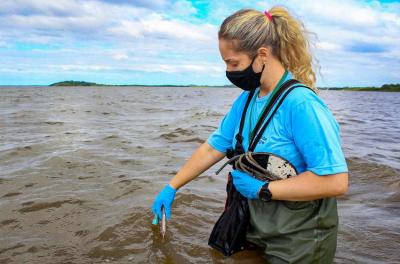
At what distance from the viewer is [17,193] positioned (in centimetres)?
561

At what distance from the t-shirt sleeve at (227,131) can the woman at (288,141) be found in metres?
0.27

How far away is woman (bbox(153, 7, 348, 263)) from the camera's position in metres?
2.30

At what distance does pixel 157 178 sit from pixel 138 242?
2.62m

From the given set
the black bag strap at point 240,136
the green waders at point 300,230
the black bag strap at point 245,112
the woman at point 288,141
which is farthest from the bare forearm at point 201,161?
the green waders at point 300,230

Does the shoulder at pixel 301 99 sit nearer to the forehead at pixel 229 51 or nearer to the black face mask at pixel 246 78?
the black face mask at pixel 246 78

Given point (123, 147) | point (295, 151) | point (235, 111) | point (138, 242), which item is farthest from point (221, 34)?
point (123, 147)

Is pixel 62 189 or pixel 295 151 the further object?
pixel 62 189

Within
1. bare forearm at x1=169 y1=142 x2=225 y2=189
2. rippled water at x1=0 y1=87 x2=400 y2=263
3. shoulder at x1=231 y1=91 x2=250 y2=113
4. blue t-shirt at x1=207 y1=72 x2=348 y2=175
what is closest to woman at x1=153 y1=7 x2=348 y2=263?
blue t-shirt at x1=207 y1=72 x2=348 y2=175

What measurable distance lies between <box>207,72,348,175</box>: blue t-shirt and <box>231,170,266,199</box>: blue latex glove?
210 millimetres

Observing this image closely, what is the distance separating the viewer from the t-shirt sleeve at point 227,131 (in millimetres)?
3035

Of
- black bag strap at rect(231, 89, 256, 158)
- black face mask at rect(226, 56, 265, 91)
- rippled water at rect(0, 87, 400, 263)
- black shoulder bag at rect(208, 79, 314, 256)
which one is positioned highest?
black face mask at rect(226, 56, 265, 91)

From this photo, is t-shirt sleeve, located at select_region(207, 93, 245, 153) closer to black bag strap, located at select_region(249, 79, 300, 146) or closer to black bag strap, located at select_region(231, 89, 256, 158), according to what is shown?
black bag strap, located at select_region(231, 89, 256, 158)

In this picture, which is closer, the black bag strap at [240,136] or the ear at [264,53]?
the ear at [264,53]

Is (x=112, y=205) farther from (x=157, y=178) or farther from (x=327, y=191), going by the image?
(x=327, y=191)
